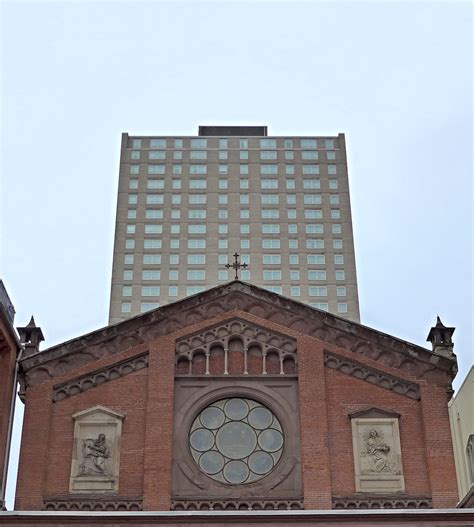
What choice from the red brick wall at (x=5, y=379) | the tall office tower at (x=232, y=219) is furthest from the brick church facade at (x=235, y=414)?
the tall office tower at (x=232, y=219)

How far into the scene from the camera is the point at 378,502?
26406mm

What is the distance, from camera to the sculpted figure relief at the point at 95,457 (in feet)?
88.6

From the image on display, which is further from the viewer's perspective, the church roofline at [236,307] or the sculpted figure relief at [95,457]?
the church roofline at [236,307]

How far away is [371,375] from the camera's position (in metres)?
28.8

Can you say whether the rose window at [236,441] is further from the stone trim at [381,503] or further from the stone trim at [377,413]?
the stone trim at [377,413]

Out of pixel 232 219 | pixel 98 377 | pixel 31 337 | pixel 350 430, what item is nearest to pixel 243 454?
pixel 350 430

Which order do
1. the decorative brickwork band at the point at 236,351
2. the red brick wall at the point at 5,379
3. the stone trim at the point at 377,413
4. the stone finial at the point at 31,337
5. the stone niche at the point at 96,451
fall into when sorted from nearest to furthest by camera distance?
the stone niche at the point at 96,451, the red brick wall at the point at 5,379, the stone trim at the point at 377,413, the decorative brickwork band at the point at 236,351, the stone finial at the point at 31,337

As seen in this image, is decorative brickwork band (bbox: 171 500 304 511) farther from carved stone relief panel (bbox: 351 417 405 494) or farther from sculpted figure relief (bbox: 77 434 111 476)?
sculpted figure relief (bbox: 77 434 111 476)

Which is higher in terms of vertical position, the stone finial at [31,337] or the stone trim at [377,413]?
the stone finial at [31,337]

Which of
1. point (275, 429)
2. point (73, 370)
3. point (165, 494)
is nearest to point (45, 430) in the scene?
point (73, 370)

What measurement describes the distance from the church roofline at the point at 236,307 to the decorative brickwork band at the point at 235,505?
613cm

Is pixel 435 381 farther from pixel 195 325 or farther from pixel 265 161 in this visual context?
pixel 265 161

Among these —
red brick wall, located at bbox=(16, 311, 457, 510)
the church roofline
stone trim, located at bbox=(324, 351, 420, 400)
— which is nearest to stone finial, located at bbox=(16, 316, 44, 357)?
the church roofline

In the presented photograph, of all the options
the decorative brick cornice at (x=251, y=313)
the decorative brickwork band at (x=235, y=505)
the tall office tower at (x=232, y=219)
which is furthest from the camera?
the tall office tower at (x=232, y=219)
